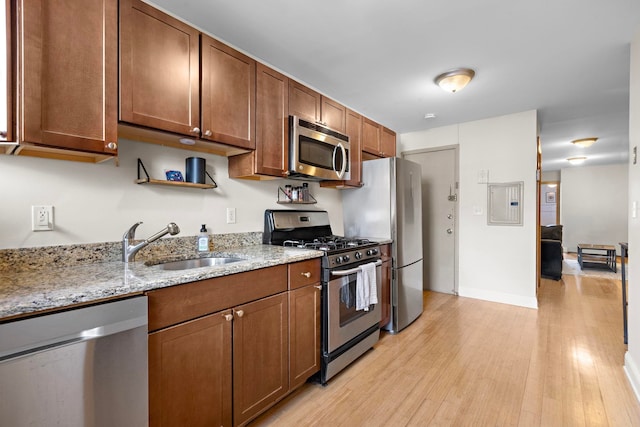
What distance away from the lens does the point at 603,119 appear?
3879 millimetres

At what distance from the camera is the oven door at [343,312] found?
6.66ft

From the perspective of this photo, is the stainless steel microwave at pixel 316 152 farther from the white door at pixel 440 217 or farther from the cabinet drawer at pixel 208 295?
the white door at pixel 440 217

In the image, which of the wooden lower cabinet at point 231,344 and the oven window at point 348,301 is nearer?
the wooden lower cabinet at point 231,344

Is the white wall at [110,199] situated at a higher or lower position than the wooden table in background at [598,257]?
higher

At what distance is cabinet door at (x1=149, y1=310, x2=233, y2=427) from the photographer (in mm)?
1183

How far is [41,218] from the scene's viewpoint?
1428 mm

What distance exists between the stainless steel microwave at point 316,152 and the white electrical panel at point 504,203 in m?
2.12

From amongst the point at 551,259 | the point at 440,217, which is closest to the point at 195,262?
the point at 440,217

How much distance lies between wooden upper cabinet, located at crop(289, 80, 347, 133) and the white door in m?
1.96

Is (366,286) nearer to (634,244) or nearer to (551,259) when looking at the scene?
(634,244)

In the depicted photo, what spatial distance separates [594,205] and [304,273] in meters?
9.10

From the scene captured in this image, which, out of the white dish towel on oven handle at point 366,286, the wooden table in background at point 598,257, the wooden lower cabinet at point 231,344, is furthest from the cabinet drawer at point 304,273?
the wooden table in background at point 598,257

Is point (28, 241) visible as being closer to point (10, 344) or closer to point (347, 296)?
point (10, 344)

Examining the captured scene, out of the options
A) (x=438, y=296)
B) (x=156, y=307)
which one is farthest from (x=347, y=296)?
(x=438, y=296)
